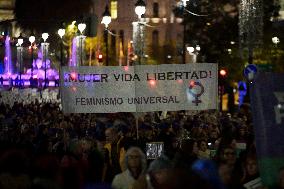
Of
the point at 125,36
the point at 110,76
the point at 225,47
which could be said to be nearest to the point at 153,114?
the point at 110,76

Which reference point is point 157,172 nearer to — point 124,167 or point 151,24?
point 124,167

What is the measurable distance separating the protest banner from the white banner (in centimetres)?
535

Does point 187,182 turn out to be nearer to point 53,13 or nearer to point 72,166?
point 72,166

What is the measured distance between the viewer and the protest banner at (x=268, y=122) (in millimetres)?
8945

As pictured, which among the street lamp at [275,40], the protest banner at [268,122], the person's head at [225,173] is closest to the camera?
the person's head at [225,173]

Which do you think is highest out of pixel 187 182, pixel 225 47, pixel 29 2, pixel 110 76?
pixel 29 2

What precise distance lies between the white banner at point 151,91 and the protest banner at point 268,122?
535 centimetres

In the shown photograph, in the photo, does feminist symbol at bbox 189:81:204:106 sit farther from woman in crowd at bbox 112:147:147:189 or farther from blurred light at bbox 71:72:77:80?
woman in crowd at bbox 112:147:147:189

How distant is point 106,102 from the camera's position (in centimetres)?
1527

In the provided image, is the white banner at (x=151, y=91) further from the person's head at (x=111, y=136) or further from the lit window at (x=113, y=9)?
the lit window at (x=113, y=9)

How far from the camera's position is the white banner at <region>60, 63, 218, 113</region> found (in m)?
14.6

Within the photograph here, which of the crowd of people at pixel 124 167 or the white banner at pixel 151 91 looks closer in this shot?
the crowd of people at pixel 124 167

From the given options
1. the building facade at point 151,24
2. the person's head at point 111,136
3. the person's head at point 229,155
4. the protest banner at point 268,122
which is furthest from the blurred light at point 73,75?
the building facade at point 151,24

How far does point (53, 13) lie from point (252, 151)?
65763 millimetres
